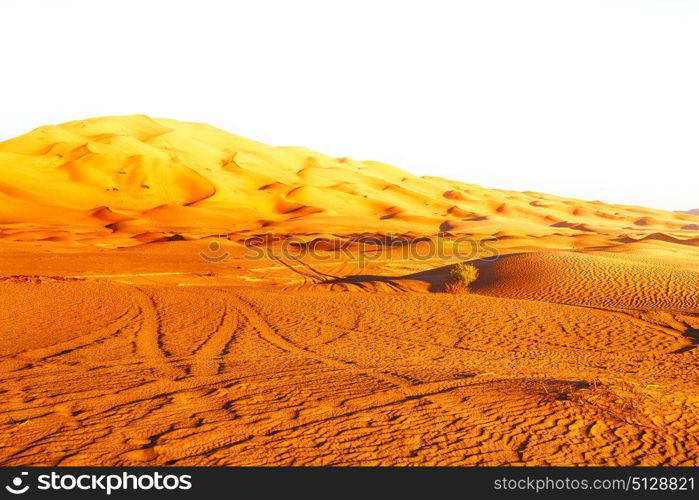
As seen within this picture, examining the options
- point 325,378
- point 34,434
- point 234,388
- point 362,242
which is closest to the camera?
point 34,434

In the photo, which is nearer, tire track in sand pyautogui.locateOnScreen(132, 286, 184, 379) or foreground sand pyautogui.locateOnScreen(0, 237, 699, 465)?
foreground sand pyautogui.locateOnScreen(0, 237, 699, 465)

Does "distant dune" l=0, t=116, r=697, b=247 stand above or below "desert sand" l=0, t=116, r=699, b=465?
above

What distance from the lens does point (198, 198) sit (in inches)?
2741

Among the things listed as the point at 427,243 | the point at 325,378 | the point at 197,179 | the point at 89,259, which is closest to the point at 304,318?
the point at 325,378

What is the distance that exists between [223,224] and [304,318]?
4316 cm

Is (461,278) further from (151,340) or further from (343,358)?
(151,340)

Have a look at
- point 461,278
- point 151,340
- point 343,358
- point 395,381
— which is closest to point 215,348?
point 151,340

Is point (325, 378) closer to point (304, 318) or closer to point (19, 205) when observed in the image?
point (304, 318)

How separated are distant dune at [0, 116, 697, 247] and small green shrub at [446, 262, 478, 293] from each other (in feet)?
76.9

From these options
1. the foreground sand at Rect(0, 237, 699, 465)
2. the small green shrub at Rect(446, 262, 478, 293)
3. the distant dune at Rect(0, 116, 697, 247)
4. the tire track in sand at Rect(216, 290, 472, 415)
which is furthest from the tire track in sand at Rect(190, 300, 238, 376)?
the distant dune at Rect(0, 116, 697, 247)

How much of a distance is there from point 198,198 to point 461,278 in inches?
2096

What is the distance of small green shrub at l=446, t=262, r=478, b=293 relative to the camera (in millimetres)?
21898

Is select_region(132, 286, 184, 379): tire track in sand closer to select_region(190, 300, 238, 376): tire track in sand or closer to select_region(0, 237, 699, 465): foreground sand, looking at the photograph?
select_region(0, 237, 699, 465): foreground sand
